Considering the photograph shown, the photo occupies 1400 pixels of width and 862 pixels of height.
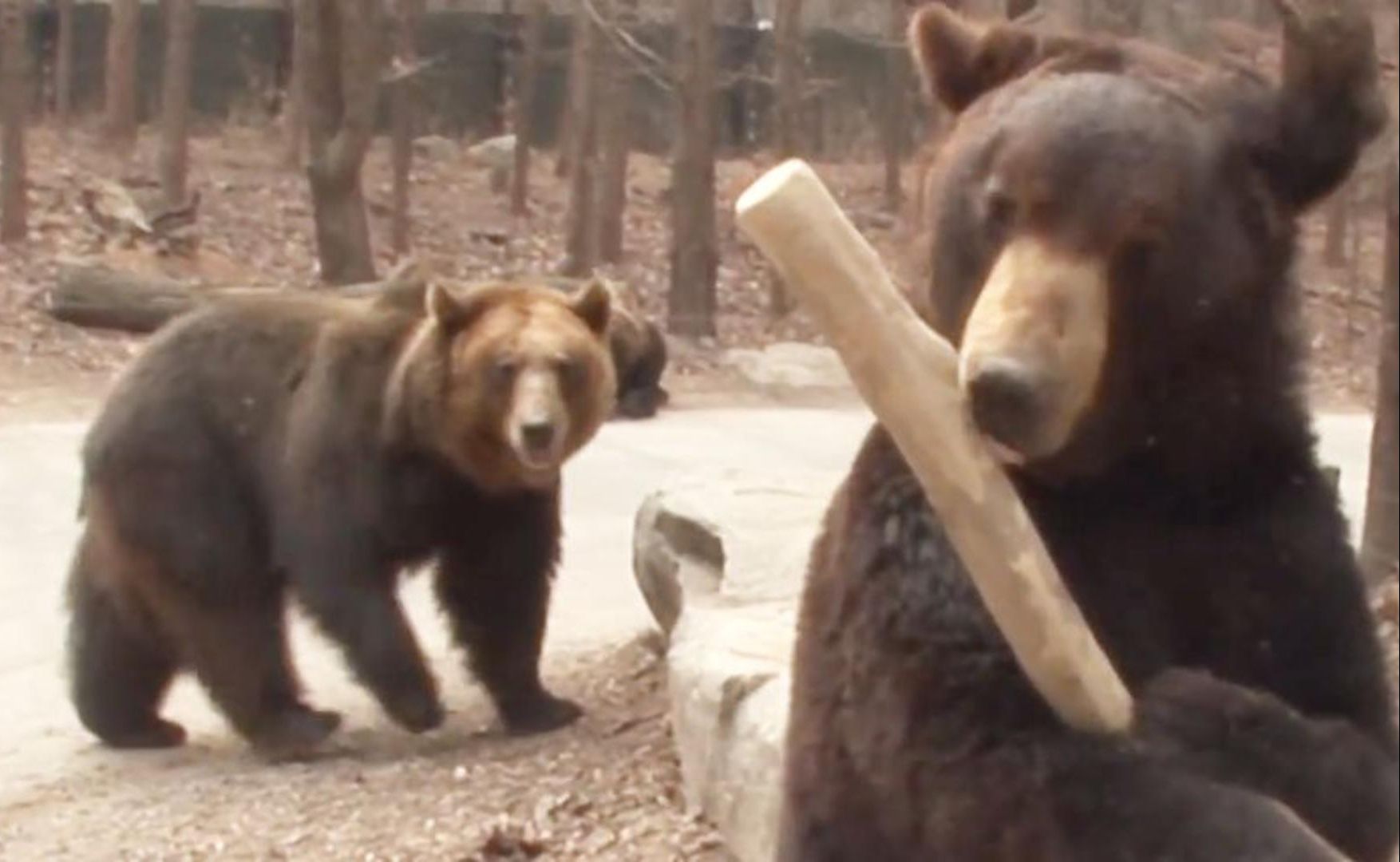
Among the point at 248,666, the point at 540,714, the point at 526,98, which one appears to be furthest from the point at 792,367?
the point at 540,714

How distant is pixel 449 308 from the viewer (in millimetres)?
6750

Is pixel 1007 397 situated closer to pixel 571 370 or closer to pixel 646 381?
pixel 571 370

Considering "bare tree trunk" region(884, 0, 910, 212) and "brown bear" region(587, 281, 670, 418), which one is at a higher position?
"bare tree trunk" region(884, 0, 910, 212)

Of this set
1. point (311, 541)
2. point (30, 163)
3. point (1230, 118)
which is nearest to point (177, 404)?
point (311, 541)

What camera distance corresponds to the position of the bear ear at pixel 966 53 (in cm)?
268

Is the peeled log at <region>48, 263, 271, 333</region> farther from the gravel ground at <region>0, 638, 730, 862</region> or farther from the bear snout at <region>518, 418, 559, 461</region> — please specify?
the bear snout at <region>518, 418, 559, 461</region>

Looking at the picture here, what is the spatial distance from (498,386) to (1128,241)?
4.35m

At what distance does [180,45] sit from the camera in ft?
51.0

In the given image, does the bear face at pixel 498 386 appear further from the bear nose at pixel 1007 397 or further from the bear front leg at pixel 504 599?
the bear nose at pixel 1007 397

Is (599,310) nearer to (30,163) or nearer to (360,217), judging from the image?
(360,217)

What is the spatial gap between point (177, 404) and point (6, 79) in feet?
28.4

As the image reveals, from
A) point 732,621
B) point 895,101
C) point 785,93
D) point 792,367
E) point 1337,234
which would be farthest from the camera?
point 895,101

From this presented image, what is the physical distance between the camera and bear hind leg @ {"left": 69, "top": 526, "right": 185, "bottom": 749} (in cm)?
697

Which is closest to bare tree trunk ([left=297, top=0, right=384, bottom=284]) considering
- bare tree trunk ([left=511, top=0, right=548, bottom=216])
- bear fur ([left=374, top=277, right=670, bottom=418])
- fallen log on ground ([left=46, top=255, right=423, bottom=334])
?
fallen log on ground ([left=46, top=255, right=423, bottom=334])
